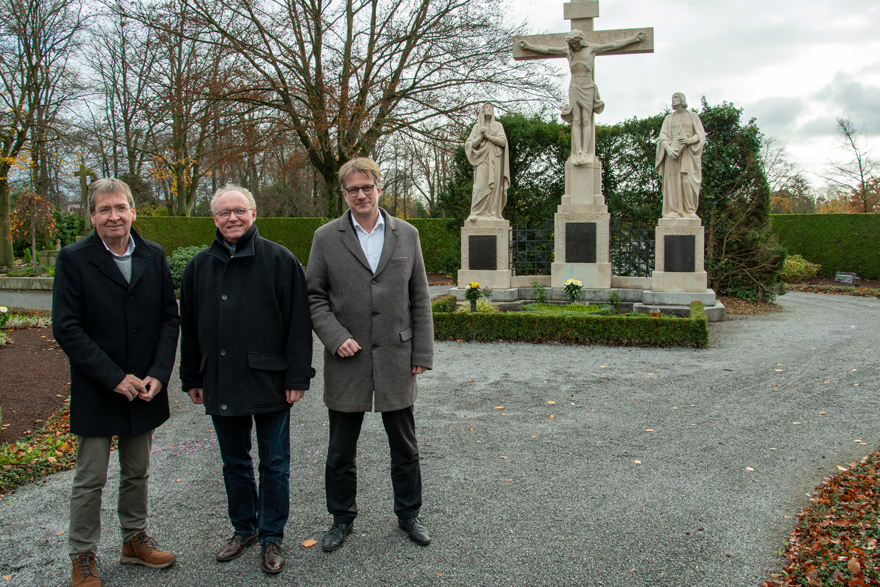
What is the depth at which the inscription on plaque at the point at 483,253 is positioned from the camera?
36.4 feet

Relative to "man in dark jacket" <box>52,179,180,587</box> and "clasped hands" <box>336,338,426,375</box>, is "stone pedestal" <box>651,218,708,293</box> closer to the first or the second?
"clasped hands" <box>336,338,426,375</box>

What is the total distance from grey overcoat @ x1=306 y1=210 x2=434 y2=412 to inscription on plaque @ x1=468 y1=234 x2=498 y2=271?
834 centimetres

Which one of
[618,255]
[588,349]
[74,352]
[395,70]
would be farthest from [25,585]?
[395,70]

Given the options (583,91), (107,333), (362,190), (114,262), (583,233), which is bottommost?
(107,333)

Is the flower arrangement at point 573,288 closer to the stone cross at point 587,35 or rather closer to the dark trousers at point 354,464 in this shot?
the stone cross at point 587,35

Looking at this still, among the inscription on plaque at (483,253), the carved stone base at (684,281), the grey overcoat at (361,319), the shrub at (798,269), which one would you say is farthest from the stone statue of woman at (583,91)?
the shrub at (798,269)

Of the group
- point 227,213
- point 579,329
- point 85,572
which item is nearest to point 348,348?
point 227,213

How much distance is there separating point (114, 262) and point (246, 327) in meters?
0.63

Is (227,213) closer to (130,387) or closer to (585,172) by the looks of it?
(130,387)

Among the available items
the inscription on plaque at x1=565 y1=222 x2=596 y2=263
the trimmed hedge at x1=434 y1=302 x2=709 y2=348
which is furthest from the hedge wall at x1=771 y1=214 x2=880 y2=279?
the trimmed hedge at x1=434 y1=302 x2=709 y2=348

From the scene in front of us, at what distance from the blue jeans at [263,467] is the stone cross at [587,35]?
10.2 meters

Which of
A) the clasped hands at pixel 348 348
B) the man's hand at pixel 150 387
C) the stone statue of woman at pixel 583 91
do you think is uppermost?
the stone statue of woman at pixel 583 91

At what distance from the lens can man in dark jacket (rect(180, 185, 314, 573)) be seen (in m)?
2.61

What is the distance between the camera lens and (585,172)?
10.9 metres
